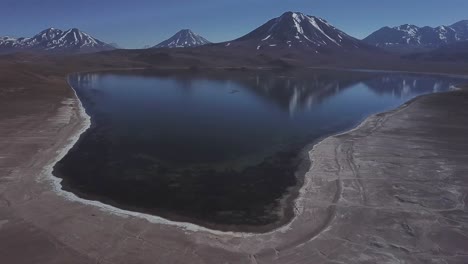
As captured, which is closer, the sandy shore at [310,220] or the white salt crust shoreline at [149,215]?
the sandy shore at [310,220]

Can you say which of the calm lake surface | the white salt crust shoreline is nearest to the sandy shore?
the white salt crust shoreline

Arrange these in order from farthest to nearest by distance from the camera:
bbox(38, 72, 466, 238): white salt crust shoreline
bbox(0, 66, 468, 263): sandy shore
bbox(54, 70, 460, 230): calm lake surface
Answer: bbox(54, 70, 460, 230): calm lake surface < bbox(38, 72, 466, 238): white salt crust shoreline < bbox(0, 66, 468, 263): sandy shore

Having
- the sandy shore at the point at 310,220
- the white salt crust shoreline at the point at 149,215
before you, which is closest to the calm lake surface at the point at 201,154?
the white salt crust shoreline at the point at 149,215

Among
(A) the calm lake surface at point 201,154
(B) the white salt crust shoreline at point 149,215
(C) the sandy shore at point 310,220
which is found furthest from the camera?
(A) the calm lake surface at point 201,154

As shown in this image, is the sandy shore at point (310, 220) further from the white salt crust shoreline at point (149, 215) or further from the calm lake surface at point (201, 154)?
the calm lake surface at point (201, 154)

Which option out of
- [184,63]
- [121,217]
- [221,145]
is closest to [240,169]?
[221,145]

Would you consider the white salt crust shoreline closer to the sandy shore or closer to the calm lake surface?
the sandy shore
